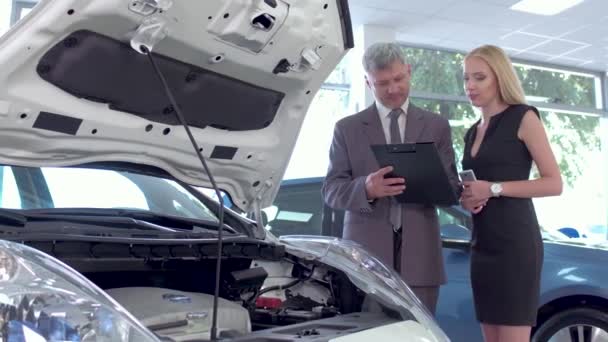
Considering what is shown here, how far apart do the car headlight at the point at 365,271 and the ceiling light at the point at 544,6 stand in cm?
560

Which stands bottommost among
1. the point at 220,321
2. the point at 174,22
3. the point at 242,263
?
the point at 220,321

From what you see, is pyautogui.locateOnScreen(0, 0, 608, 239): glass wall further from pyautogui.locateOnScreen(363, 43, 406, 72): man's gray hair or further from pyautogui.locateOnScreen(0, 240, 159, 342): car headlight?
pyautogui.locateOnScreen(0, 240, 159, 342): car headlight

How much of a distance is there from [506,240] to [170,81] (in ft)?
4.02

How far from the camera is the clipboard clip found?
2068mm

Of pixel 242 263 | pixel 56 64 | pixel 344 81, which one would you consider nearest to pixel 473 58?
pixel 242 263

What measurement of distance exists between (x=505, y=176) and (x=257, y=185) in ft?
2.79

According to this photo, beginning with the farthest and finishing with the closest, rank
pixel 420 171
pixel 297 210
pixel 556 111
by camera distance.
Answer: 1. pixel 556 111
2. pixel 297 210
3. pixel 420 171

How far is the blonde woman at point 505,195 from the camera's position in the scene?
86.0 inches

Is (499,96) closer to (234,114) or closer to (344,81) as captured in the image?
(234,114)

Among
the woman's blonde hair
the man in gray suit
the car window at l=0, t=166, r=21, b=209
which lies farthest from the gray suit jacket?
the car window at l=0, t=166, r=21, b=209

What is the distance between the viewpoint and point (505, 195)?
7.23 ft

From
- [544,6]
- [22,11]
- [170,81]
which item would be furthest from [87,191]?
[544,6]

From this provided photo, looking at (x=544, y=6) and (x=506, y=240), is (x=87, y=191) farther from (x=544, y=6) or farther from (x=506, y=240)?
(x=544, y=6)

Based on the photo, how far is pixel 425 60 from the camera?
868cm
